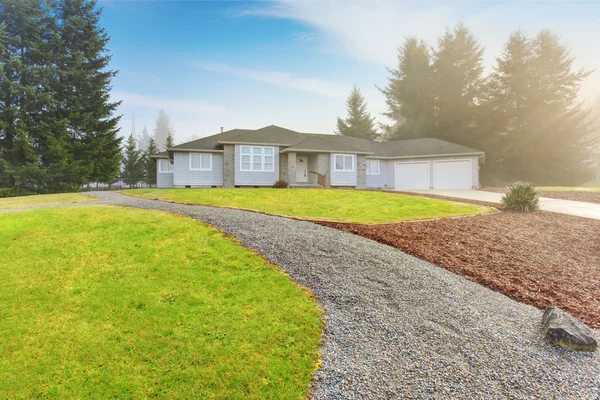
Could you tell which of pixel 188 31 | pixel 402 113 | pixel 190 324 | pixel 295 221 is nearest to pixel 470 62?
pixel 402 113

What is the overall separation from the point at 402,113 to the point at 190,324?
1642 inches

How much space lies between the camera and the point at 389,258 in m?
6.16

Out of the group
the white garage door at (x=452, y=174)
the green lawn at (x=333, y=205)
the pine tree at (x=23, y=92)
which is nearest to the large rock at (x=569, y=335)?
the green lawn at (x=333, y=205)

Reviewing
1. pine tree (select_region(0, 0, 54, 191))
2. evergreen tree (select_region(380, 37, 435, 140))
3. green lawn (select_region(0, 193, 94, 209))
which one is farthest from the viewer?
evergreen tree (select_region(380, 37, 435, 140))

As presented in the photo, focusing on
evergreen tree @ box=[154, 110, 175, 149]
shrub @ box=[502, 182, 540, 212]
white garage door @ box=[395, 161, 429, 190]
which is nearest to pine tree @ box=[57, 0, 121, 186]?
white garage door @ box=[395, 161, 429, 190]

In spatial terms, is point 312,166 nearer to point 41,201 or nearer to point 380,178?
point 380,178

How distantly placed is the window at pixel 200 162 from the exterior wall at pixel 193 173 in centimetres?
21

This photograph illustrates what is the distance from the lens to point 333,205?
41.6 ft

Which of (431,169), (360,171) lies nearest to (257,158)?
(360,171)

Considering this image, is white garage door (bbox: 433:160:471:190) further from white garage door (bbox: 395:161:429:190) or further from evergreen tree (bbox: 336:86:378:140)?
evergreen tree (bbox: 336:86:378:140)

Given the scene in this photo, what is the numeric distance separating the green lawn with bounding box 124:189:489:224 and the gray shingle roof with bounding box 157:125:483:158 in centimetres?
721

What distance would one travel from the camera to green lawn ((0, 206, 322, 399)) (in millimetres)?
2947

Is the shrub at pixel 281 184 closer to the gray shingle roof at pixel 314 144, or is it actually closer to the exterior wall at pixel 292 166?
the exterior wall at pixel 292 166

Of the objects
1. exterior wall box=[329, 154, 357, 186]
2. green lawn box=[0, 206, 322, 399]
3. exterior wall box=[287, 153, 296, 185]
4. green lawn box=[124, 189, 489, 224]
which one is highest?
exterior wall box=[287, 153, 296, 185]
